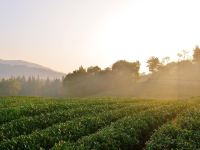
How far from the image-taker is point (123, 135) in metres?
25.4

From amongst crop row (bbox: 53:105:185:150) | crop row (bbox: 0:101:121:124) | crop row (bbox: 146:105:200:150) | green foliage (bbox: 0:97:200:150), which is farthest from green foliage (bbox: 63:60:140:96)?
crop row (bbox: 146:105:200:150)

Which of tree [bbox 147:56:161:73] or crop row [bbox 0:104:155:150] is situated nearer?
crop row [bbox 0:104:155:150]

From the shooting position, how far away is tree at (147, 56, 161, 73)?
183875 millimetres

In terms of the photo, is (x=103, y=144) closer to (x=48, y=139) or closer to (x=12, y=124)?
(x=48, y=139)

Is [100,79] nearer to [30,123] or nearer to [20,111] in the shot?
[20,111]

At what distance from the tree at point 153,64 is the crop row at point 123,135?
148 meters

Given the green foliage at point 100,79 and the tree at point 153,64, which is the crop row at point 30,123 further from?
the tree at point 153,64

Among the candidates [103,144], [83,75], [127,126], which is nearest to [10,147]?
[103,144]

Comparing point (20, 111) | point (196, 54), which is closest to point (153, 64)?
point (196, 54)

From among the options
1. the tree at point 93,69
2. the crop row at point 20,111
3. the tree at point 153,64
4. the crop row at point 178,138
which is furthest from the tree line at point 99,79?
the crop row at point 178,138

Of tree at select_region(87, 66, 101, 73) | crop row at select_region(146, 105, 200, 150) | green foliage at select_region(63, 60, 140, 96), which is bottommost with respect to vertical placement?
crop row at select_region(146, 105, 200, 150)

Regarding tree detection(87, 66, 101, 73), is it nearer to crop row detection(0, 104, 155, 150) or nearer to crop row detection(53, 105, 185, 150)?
crop row detection(53, 105, 185, 150)

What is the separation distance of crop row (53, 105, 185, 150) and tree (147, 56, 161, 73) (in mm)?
148002

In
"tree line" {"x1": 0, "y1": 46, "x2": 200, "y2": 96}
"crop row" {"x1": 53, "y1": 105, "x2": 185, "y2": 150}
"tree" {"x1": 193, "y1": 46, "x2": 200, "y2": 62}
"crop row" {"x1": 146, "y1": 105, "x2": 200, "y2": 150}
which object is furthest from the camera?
"tree" {"x1": 193, "y1": 46, "x2": 200, "y2": 62}
